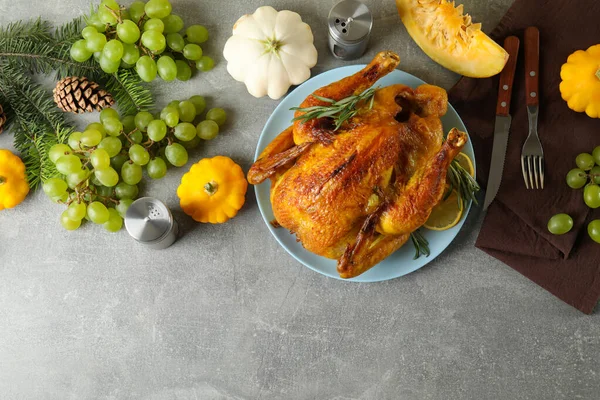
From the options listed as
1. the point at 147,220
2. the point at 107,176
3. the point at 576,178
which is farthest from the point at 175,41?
the point at 576,178

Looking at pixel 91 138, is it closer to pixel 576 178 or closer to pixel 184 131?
pixel 184 131

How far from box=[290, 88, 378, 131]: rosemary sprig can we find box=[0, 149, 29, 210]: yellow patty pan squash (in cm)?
100

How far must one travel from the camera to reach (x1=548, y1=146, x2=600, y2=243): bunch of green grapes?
1.64m

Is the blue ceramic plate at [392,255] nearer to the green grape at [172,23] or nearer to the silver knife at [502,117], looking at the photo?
the silver knife at [502,117]

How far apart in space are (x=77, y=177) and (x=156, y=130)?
295 mm

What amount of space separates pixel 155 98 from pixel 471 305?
51.6 inches

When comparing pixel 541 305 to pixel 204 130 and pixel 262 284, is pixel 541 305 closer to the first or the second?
pixel 262 284

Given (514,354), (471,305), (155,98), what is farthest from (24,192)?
(514,354)

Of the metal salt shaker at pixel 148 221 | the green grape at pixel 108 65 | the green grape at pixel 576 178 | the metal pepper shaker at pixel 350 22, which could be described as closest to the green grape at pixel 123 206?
the metal salt shaker at pixel 148 221

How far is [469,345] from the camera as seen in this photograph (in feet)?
5.90

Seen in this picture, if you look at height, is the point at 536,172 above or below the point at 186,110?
above

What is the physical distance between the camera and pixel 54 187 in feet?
5.63

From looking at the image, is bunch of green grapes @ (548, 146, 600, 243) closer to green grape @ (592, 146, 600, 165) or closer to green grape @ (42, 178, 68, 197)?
green grape @ (592, 146, 600, 165)

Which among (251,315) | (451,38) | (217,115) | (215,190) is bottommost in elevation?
(251,315)
